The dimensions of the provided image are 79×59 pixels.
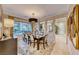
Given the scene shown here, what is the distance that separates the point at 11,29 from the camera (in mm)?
1910

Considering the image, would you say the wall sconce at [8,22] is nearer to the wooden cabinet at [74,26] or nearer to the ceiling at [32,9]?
the ceiling at [32,9]

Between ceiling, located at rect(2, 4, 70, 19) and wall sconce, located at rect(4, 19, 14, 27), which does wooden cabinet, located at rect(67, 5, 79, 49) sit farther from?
wall sconce, located at rect(4, 19, 14, 27)

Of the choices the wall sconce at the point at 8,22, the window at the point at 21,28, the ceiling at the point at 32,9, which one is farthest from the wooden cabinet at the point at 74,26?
the wall sconce at the point at 8,22

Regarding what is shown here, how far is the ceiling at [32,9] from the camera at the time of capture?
1924mm

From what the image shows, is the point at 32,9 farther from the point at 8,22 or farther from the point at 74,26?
the point at 74,26

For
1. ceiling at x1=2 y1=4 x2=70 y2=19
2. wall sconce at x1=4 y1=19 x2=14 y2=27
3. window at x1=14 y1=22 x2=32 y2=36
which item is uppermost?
ceiling at x1=2 y1=4 x2=70 y2=19

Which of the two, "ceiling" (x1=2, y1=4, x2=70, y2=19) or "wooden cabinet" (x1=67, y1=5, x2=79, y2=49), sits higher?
"ceiling" (x1=2, y1=4, x2=70, y2=19)

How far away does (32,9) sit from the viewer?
1933mm

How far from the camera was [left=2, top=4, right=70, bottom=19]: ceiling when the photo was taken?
1.92 meters

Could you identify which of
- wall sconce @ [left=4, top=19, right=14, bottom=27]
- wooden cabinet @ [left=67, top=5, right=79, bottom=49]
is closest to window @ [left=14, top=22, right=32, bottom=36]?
wall sconce @ [left=4, top=19, right=14, bottom=27]

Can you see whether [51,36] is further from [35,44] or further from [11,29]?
[11,29]
